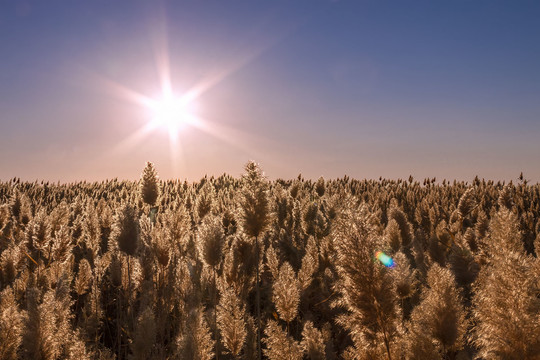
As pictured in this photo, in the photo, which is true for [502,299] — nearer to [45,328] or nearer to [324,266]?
[45,328]

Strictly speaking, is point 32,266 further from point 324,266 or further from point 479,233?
point 479,233

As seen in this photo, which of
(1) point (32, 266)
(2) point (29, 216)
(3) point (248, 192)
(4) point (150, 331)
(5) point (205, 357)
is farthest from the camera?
(2) point (29, 216)

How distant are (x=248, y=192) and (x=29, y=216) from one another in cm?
607

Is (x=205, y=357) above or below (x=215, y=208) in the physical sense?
below

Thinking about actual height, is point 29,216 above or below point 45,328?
above

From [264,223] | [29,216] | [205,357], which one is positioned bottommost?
[205,357]

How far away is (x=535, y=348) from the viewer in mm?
1625

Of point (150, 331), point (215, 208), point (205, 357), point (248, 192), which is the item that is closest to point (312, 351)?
point (205, 357)

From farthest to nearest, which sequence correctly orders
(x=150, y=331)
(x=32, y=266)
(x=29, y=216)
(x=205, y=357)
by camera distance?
(x=29, y=216) < (x=32, y=266) < (x=150, y=331) < (x=205, y=357)

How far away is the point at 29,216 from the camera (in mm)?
7375

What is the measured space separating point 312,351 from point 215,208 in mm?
8180

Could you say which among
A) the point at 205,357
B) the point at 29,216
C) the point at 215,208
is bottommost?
the point at 205,357

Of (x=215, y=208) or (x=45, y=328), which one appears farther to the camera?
(x=215, y=208)

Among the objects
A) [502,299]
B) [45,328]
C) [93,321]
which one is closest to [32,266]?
[93,321]
